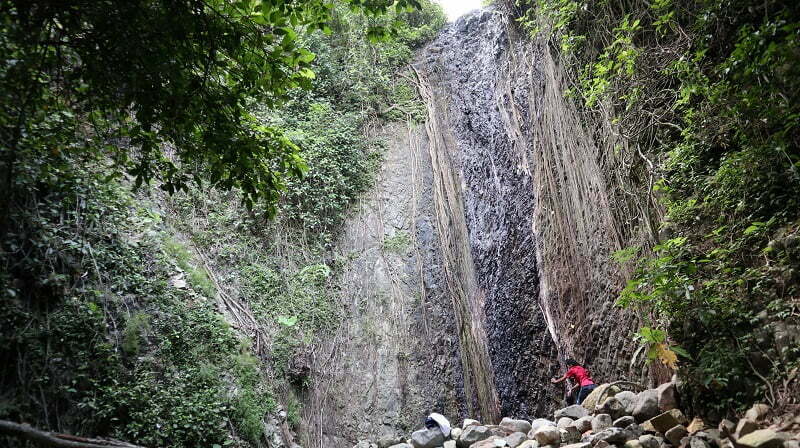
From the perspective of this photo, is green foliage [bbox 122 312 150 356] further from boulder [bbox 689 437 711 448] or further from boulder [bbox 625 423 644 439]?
boulder [bbox 689 437 711 448]

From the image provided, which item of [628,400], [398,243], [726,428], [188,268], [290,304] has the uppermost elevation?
[398,243]

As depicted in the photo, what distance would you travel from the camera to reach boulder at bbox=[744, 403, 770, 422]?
8.01 feet

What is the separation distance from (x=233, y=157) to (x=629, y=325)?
357cm

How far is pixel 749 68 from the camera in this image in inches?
115

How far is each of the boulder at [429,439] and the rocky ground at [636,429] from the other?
133 millimetres

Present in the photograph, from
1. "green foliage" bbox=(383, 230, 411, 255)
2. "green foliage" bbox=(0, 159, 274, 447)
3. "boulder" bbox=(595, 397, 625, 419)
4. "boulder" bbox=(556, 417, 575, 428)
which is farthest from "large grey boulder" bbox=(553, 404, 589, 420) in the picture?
"green foliage" bbox=(383, 230, 411, 255)

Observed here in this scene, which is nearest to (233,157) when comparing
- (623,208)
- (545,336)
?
(623,208)

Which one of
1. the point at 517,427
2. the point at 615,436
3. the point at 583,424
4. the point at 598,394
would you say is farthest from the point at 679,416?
the point at 517,427

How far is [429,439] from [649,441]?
2355 millimetres

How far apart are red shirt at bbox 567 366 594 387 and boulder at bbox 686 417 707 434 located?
1.90 meters

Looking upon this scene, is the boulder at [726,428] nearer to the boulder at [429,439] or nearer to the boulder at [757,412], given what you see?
the boulder at [757,412]

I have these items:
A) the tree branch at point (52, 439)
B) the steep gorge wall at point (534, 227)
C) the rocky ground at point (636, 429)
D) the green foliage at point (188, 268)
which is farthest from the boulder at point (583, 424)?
the green foliage at point (188, 268)

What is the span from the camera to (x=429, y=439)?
4.77m

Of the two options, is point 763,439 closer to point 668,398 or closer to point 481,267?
point 668,398
